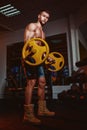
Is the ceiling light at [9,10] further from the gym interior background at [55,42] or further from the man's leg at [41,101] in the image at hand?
the man's leg at [41,101]

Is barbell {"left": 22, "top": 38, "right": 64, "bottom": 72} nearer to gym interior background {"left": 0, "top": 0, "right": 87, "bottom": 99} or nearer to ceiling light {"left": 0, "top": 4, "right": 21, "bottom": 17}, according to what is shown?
gym interior background {"left": 0, "top": 0, "right": 87, "bottom": 99}

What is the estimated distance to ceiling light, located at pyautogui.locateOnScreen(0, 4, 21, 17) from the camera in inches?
178

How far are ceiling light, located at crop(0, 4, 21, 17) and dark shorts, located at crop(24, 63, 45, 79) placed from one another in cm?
299

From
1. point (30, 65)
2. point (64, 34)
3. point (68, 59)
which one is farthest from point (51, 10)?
point (30, 65)

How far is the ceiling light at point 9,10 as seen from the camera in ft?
14.8

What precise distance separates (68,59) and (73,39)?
53 centimetres

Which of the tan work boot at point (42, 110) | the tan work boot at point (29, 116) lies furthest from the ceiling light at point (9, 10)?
the tan work boot at point (29, 116)

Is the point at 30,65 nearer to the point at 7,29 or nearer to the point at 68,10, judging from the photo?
the point at 68,10

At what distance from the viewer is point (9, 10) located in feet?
15.2

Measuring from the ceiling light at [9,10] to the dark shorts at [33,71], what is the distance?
118 inches

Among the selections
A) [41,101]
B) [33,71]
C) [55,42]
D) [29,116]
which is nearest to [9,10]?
[55,42]

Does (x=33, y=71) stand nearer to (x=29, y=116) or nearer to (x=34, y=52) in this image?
(x=34, y=52)

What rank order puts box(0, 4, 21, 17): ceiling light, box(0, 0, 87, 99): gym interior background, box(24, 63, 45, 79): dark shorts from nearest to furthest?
box(24, 63, 45, 79): dark shorts, box(0, 4, 21, 17): ceiling light, box(0, 0, 87, 99): gym interior background

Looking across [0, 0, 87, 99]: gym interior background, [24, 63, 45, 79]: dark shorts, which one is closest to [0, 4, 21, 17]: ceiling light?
[0, 0, 87, 99]: gym interior background
